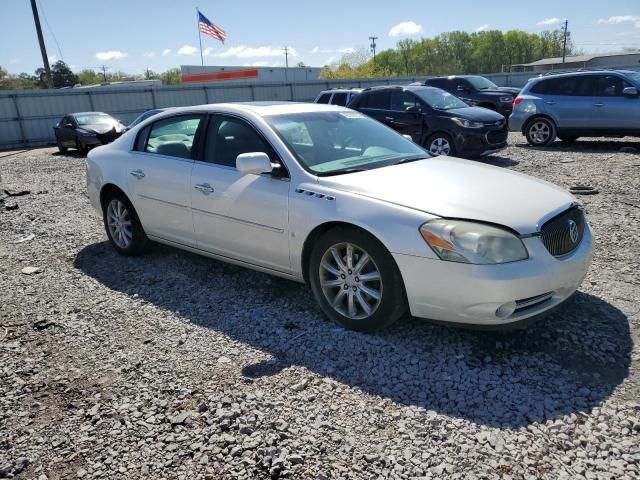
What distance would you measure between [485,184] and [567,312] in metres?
1.12

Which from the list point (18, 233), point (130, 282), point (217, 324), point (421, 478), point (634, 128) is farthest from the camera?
point (634, 128)

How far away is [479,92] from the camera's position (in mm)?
17078

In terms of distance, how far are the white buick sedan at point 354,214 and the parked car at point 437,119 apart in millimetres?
5966

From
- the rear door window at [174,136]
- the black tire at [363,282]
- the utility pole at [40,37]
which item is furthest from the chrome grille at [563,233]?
the utility pole at [40,37]

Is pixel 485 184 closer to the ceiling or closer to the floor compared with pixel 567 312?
closer to the ceiling

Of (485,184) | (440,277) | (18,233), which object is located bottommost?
(18,233)

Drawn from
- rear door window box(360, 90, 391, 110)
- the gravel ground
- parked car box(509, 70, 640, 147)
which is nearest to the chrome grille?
the gravel ground

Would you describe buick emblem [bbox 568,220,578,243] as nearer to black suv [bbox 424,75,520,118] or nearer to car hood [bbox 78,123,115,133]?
black suv [bbox 424,75,520,118]

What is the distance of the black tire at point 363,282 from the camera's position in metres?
3.42

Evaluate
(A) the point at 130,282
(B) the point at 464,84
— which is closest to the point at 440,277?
(A) the point at 130,282

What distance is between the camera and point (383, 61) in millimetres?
118938

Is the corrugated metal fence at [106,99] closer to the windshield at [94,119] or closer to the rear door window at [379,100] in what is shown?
the windshield at [94,119]

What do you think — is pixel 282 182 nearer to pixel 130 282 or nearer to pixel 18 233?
pixel 130 282

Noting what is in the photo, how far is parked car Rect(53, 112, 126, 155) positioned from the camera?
1694 centimetres
